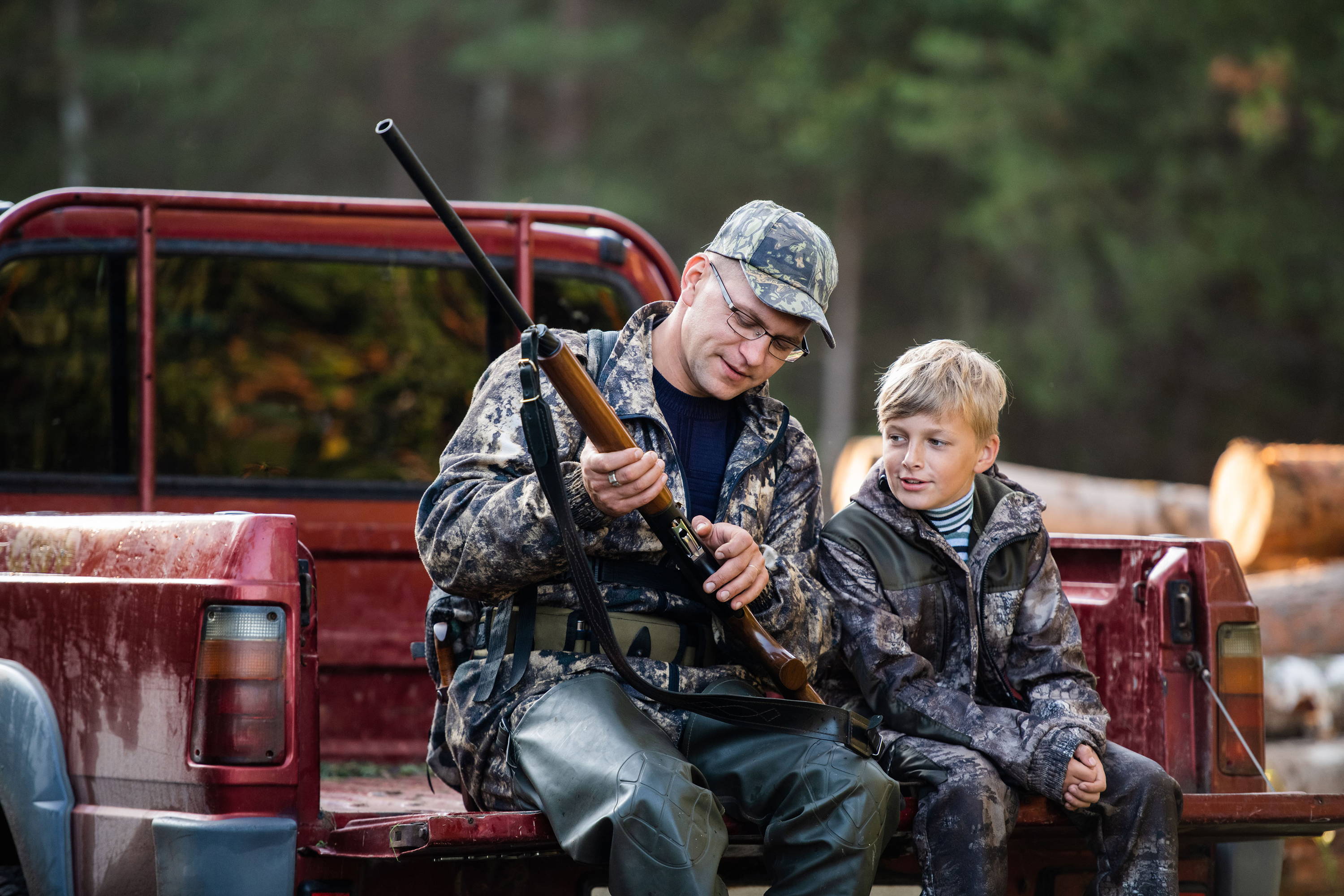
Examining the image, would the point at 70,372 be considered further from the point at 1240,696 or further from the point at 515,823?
the point at 1240,696

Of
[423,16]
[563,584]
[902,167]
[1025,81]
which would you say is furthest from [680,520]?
[423,16]

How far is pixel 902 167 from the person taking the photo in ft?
58.4

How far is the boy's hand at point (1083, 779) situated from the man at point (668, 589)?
1.41 ft

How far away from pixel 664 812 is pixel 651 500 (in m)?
0.59

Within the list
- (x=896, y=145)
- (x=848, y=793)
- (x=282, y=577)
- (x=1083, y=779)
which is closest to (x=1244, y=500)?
(x=1083, y=779)

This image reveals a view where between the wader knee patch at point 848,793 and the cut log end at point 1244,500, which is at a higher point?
the cut log end at point 1244,500

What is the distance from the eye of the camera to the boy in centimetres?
291

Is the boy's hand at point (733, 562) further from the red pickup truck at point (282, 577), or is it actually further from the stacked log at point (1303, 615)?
the stacked log at point (1303, 615)

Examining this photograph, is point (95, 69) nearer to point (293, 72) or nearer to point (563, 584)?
point (293, 72)

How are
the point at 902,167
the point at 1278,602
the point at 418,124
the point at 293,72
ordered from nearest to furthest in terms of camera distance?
the point at 1278,602, the point at 902,167, the point at 293,72, the point at 418,124

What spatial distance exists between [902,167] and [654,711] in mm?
15729

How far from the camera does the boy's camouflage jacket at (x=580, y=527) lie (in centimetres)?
274

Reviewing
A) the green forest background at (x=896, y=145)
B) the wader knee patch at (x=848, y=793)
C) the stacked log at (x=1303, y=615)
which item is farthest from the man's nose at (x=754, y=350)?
the green forest background at (x=896, y=145)

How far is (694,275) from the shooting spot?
3.15 m
